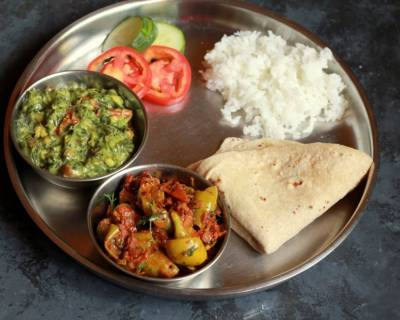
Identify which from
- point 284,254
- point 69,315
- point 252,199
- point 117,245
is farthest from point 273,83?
point 69,315

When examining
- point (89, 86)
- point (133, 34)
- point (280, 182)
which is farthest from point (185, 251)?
point (133, 34)

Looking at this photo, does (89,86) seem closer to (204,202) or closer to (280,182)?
(204,202)

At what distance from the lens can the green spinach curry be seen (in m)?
3.34

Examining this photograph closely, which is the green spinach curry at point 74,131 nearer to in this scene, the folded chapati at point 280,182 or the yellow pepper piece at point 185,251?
the folded chapati at point 280,182

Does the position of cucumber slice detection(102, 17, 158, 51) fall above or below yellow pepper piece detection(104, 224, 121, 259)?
above

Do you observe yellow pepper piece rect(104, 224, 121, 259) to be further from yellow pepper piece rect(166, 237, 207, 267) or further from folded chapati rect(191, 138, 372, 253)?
folded chapati rect(191, 138, 372, 253)

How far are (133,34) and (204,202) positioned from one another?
155cm

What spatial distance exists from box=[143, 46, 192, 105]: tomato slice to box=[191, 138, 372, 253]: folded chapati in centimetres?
62

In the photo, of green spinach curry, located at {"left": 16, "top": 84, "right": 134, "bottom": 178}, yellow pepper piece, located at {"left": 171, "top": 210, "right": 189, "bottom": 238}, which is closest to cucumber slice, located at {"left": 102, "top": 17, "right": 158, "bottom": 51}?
green spinach curry, located at {"left": 16, "top": 84, "right": 134, "bottom": 178}

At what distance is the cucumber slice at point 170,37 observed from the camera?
4.26 metres

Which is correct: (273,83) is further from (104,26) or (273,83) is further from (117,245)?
(117,245)

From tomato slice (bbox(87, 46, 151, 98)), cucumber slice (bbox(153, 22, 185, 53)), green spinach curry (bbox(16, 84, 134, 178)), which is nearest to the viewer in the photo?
green spinach curry (bbox(16, 84, 134, 178))

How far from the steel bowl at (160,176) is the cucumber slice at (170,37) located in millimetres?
1203

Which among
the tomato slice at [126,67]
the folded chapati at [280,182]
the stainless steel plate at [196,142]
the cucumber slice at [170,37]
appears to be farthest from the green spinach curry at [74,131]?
the cucumber slice at [170,37]
